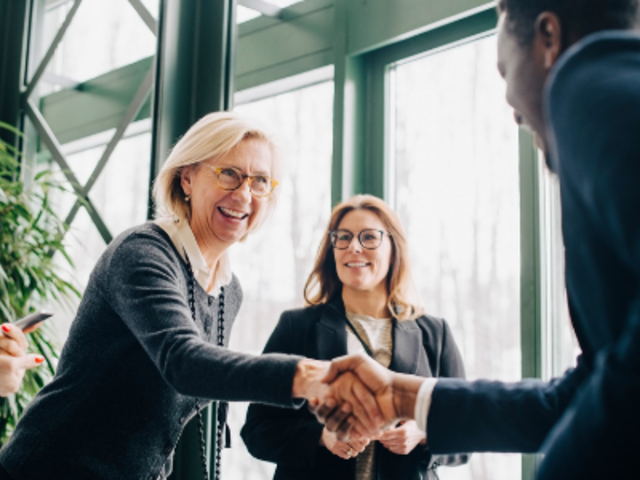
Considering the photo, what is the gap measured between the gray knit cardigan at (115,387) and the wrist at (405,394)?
1.40 feet

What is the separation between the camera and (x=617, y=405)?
67 centimetres

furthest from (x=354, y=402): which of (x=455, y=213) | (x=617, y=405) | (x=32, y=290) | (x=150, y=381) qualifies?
(x=32, y=290)

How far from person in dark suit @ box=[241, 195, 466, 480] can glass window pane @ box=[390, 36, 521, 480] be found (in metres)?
0.23

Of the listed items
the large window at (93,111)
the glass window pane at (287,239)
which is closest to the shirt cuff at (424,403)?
the glass window pane at (287,239)

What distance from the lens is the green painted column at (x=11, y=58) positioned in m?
4.05

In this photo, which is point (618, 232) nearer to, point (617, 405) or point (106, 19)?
point (617, 405)

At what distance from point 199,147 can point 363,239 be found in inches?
31.0

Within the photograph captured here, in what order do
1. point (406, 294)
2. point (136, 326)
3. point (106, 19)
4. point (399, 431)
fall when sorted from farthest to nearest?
1. point (106, 19)
2. point (406, 294)
3. point (399, 431)
4. point (136, 326)

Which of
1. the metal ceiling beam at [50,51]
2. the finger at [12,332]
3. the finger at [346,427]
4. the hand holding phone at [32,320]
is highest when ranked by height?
the metal ceiling beam at [50,51]

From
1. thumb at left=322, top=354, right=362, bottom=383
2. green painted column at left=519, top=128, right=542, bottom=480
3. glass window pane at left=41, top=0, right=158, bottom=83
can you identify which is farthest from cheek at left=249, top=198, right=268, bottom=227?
glass window pane at left=41, top=0, right=158, bottom=83

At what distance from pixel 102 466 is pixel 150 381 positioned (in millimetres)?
199

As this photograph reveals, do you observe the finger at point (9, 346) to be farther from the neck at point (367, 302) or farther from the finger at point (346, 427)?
the neck at point (367, 302)

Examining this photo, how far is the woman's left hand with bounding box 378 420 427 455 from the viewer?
190cm

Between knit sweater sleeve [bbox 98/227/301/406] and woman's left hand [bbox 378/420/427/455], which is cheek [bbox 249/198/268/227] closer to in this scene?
knit sweater sleeve [bbox 98/227/301/406]
